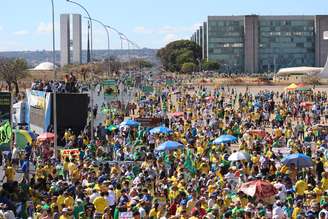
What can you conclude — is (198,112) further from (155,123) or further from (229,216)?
(229,216)

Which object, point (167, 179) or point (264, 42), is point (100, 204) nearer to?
point (167, 179)

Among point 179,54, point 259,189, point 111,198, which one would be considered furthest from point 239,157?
point 179,54

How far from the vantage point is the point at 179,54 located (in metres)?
153

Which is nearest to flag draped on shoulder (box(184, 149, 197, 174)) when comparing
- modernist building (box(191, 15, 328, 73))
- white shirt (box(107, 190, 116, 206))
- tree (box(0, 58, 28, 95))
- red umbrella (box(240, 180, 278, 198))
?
red umbrella (box(240, 180, 278, 198))

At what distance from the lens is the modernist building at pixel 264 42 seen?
15962 cm

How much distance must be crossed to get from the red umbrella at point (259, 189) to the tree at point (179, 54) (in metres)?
132

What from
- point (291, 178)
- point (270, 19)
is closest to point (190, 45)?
point (270, 19)

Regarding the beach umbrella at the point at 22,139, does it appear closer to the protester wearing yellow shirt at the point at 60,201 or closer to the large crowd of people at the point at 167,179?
the large crowd of people at the point at 167,179

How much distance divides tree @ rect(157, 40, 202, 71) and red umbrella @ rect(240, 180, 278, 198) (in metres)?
132

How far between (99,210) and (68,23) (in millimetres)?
150463

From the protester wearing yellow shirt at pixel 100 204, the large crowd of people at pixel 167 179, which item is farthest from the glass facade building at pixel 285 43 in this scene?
the protester wearing yellow shirt at pixel 100 204

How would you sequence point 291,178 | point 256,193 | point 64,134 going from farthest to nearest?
point 64,134 → point 291,178 → point 256,193

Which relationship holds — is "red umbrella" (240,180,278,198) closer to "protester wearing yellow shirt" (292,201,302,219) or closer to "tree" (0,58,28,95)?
"protester wearing yellow shirt" (292,201,302,219)

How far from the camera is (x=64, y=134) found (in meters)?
31.3
